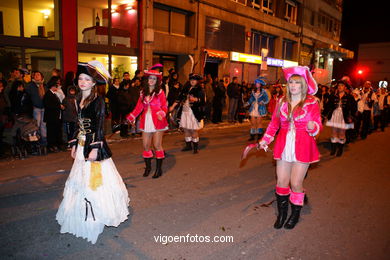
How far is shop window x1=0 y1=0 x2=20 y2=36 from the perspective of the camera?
1080cm

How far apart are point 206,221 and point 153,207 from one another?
919 mm

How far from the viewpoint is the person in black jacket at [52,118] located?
829cm

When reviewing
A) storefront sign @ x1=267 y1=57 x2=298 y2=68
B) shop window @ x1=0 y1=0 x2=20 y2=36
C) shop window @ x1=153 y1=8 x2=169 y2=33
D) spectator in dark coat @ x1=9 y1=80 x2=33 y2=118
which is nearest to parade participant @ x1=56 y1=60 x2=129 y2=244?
spectator in dark coat @ x1=9 y1=80 x2=33 y2=118

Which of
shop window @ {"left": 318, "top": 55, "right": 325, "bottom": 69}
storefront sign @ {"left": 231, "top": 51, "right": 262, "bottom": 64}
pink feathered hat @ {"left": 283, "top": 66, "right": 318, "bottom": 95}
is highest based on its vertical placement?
shop window @ {"left": 318, "top": 55, "right": 325, "bottom": 69}

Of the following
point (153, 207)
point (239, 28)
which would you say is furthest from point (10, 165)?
point (239, 28)

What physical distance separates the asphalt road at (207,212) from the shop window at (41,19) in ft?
20.6

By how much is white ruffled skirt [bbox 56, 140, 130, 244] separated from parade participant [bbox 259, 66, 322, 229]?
2237mm

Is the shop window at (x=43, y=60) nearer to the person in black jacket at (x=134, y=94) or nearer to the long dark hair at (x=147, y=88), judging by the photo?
the person in black jacket at (x=134, y=94)

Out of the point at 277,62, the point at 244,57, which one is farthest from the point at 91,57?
the point at 277,62

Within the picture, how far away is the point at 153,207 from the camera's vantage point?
491cm

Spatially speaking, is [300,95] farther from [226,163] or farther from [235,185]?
[226,163]

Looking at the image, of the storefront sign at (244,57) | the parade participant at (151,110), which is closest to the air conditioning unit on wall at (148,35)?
the storefront sign at (244,57)

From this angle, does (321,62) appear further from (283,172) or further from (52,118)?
(283,172)

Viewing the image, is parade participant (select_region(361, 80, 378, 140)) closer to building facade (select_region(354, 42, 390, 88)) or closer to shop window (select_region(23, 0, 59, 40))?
shop window (select_region(23, 0, 59, 40))
